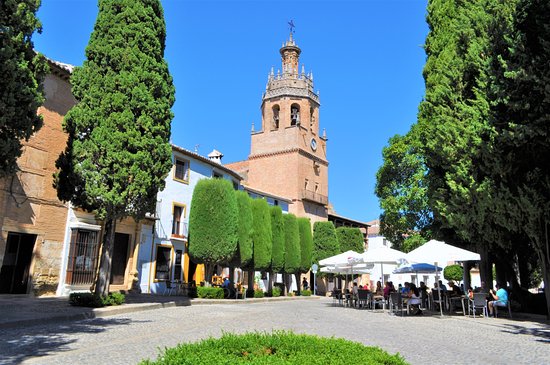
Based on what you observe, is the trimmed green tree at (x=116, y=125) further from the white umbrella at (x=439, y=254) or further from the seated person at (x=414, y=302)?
the seated person at (x=414, y=302)


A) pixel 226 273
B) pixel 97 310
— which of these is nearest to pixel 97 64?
pixel 97 310

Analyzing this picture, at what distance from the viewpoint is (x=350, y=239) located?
47250mm

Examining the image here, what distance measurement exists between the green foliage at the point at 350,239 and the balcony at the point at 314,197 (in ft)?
17.3

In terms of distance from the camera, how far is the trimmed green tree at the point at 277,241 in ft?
108

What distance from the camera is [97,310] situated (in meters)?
13.3

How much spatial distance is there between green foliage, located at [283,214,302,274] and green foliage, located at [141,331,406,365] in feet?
98.5

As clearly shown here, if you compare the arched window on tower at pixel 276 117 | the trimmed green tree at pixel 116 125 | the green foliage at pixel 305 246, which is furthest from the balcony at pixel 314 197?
the trimmed green tree at pixel 116 125

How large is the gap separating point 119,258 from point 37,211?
627 centimetres

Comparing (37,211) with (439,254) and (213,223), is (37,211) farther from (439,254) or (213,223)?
(439,254)

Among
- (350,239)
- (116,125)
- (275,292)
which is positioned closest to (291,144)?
(350,239)

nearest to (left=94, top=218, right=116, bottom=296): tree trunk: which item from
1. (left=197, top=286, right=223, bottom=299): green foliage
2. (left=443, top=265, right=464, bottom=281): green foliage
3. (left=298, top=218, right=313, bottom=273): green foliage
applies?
(left=197, top=286, right=223, bottom=299): green foliage

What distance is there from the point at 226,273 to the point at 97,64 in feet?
74.3

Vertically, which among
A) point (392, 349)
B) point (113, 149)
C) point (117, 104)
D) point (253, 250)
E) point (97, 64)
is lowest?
point (392, 349)

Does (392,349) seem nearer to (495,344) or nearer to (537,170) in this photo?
(495,344)
